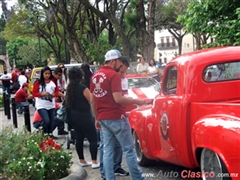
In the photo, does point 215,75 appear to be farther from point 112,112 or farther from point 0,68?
point 0,68

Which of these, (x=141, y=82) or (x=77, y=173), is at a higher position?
(x=141, y=82)

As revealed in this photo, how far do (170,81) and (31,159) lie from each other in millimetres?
2234

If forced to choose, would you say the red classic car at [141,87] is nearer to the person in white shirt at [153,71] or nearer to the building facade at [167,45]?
the person in white shirt at [153,71]

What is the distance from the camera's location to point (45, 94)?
29.6ft

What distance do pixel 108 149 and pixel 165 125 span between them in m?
0.85

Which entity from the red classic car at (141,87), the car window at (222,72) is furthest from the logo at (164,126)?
the red classic car at (141,87)

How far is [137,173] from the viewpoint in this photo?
559 cm

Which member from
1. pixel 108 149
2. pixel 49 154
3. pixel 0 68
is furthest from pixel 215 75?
pixel 0 68

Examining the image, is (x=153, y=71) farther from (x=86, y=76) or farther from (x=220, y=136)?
(x=220, y=136)

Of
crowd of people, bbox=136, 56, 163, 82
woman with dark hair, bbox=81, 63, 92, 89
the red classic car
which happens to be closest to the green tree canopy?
crowd of people, bbox=136, 56, 163, 82

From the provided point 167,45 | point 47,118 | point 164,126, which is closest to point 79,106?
point 164,126

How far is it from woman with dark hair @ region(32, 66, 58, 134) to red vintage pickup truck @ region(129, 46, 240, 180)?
9.26ft

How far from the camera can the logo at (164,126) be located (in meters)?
5.97

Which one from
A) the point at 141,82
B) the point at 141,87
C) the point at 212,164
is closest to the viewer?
the point at 212,164
